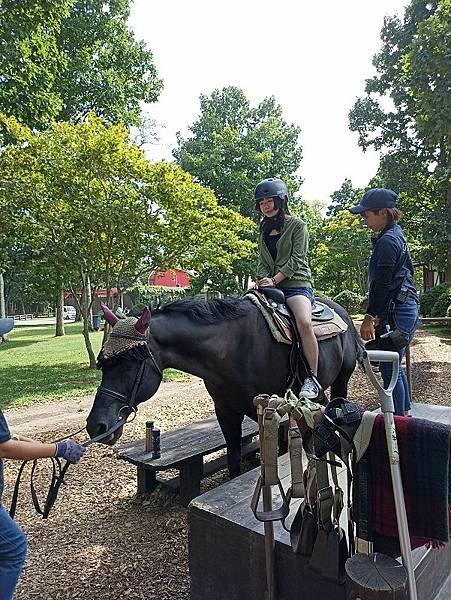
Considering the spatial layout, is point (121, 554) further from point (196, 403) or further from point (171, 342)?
point (196, 403)

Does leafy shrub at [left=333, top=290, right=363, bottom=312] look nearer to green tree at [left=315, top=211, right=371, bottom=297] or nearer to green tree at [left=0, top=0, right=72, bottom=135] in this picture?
green tree at [left=315, top=211, right=371, bottom=297]

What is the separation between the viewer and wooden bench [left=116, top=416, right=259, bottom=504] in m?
3.75

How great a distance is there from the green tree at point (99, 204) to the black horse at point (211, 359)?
20.8ft

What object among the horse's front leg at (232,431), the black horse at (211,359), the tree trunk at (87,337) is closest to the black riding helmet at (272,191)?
the black horse at (211,359)

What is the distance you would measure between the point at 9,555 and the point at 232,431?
5.88ft

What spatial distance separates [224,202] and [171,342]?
20579 mm

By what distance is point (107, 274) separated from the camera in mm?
10156

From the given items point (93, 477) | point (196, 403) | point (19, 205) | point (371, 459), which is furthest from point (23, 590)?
point (19, 205)

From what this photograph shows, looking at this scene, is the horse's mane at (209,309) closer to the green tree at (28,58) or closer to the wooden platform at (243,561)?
the wooden platform at (243,561)

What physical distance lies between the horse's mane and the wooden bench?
4.26 ft

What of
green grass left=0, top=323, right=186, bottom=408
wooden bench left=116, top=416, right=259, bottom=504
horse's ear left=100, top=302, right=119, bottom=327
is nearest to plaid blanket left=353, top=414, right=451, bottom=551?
horse's ear left=100, top=302, right=119, bottom=327

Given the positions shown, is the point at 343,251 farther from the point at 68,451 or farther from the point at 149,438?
the point at 68,451

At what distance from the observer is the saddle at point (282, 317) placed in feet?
10.9

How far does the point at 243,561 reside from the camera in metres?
2.23
